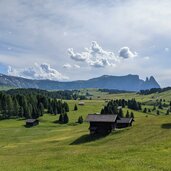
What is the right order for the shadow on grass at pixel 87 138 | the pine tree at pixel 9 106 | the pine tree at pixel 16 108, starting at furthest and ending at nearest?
the pine tree at pixel 16 108, the pine tree at pixel 9 106, the shadow on grass at pixel 87 138

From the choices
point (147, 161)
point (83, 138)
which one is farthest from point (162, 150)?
point (83, 138)

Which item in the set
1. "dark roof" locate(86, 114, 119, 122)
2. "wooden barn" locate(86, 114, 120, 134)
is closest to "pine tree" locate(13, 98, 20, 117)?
"dark roof" locate(86, 114, 119, 122)

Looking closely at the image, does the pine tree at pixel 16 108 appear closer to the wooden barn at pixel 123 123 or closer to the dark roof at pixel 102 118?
the wooden barn at pixel 123 123

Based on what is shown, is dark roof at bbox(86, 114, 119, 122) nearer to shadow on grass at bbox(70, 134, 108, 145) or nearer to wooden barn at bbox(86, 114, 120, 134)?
wooden barn at bbox(86, 114, 120, 134)

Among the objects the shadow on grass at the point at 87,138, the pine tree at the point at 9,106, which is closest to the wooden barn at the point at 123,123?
the shadow on grass at the point at 87,138

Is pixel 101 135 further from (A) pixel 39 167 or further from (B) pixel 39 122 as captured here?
(B) pixel 39 122

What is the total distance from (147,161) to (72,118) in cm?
16397

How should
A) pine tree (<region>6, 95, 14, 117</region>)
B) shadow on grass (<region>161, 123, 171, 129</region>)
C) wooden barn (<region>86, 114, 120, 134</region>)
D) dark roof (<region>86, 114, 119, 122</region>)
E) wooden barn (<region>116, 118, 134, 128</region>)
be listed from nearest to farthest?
shadow on grass (<region>161, 123, 171, 129</region>), wooden barn (<region>86, 114, 120, 134</region>), dark roof (<region>86, 114, 119, 122</region>), wooden barn (<region>116, 118, 134, 128</region>), pine tree (<region>6, 95, 14, 117</region>)

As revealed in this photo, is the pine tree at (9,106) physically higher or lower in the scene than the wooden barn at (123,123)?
higher

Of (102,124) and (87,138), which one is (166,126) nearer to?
(87,138)

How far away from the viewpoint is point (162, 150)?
138 ft

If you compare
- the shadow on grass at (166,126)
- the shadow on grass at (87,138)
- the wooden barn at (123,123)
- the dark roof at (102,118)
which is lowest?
the shadow on grass at (87,138)

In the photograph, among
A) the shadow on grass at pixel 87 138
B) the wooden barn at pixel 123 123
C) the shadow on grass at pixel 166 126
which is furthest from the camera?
the wooden barn at pixel 123 123

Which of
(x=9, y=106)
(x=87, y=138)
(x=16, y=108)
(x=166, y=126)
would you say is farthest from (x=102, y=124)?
(x=16, y=108)
